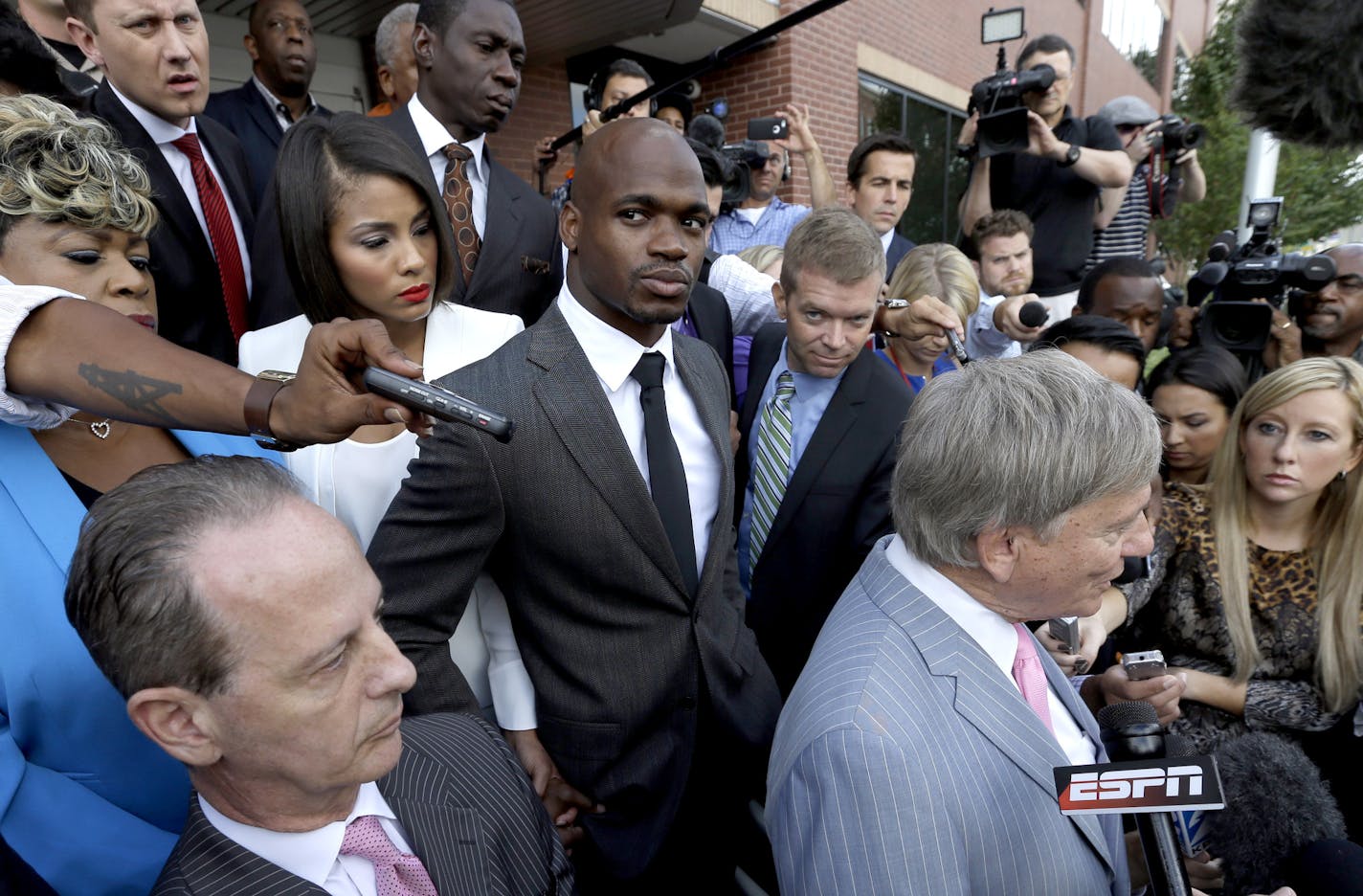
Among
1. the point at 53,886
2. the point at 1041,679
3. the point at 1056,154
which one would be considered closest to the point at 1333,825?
the point at 1041,679

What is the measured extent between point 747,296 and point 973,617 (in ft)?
7.15

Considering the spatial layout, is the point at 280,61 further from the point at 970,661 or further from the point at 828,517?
the point at 970,661

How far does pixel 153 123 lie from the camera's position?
233 centimetres

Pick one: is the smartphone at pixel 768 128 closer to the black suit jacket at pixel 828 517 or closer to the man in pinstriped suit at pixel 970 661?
the black suit jacket at pixel 828 517

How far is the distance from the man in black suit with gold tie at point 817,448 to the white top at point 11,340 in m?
1.67

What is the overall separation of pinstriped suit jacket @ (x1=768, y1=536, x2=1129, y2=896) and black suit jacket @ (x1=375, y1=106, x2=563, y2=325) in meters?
1.61

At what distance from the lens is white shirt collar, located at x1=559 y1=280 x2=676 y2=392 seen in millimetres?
1707

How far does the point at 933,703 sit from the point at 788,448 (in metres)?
1.26

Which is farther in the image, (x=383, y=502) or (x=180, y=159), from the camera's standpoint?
(x=180, y=159)

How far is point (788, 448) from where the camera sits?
2461 millimetres

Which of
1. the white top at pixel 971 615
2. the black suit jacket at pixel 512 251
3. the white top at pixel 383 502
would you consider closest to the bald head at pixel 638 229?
the white top at pixel 383 502

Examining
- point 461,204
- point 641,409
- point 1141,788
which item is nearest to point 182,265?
point 461,204

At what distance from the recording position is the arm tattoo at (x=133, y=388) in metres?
1.05

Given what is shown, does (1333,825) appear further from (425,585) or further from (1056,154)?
(1056,154)
